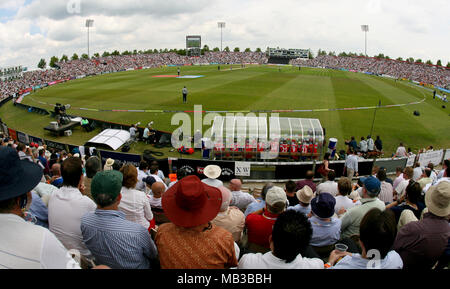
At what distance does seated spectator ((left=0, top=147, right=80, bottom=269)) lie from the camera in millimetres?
1886

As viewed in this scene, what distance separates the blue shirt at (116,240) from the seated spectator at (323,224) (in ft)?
7.84

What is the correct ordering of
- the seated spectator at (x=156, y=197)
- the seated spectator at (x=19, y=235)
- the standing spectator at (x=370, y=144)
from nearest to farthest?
the seated spectator at (x=19, y=235) < the seated spectator at (x=156, y=197) < the standing spectator at (x=370, y=144)

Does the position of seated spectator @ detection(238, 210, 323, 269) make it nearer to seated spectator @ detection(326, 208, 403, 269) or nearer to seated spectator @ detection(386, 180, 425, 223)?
seated spectator @ detection(326, 208, 403, 269)

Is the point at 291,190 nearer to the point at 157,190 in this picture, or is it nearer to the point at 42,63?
the point at 157,190

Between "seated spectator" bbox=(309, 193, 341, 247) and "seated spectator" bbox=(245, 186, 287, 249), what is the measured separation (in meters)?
0.59

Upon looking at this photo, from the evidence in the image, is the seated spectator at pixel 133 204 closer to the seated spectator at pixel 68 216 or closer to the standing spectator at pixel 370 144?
the seated spectator at pixel 68 216

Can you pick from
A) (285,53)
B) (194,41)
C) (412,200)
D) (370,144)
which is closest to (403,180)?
(412,200)

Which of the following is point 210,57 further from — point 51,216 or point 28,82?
point 51,216

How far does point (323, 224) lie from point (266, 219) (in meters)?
0.94

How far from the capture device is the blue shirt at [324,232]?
3984 mm

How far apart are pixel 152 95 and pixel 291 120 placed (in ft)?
82.1

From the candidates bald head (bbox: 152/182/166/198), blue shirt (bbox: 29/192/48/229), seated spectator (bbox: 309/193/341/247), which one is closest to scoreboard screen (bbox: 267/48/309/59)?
bald head (bbox: 152/182/166/198)

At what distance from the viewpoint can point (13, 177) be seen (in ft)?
7.71

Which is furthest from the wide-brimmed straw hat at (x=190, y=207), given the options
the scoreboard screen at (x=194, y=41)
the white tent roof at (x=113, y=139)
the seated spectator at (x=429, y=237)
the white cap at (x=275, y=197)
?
the scoreboard screen at (x=194, y=41)
